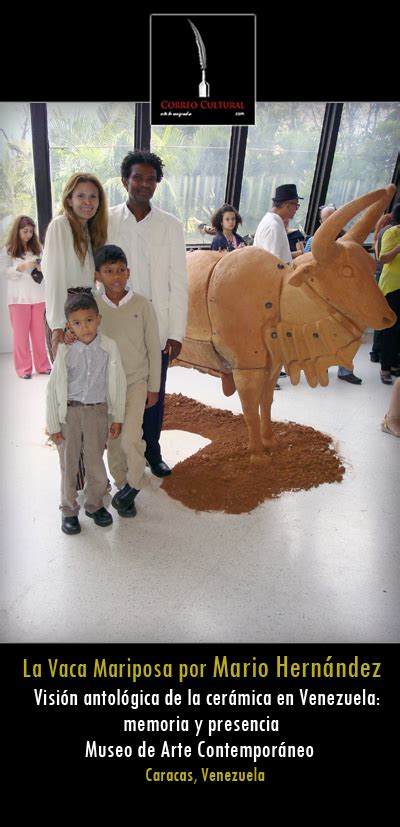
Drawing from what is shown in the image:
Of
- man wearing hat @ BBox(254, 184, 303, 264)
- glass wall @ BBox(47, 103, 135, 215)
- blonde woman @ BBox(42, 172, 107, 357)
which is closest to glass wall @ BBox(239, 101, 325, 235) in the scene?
man wearing hat @ BBox(254, 184, 303, 264)

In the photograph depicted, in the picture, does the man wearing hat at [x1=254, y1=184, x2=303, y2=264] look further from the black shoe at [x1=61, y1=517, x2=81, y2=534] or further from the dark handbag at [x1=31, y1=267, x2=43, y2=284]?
the black shoe at [x1=61, y1=517, x2=81, y2=534]

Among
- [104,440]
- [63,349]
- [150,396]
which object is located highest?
[63,349]

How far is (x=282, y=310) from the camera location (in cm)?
269

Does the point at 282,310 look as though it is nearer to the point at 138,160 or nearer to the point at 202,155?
the point at 138,160

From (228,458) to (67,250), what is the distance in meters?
1.50

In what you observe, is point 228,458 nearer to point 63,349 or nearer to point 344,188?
point 63,349

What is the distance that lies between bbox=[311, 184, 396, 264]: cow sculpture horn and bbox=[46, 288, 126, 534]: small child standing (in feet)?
3.22

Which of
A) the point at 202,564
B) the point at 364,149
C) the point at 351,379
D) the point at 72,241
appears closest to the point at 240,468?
the point at 202,564

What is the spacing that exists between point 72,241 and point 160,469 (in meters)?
1.34

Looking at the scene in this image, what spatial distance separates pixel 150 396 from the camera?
2408mm

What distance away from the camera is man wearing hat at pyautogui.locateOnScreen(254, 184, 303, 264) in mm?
3529
